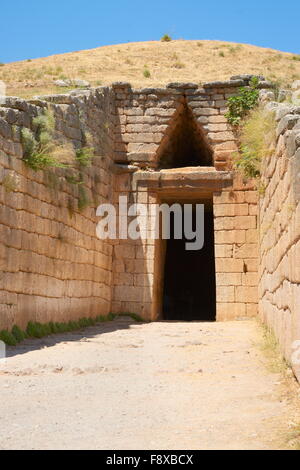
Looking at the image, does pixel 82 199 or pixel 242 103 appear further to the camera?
pixel 242 103

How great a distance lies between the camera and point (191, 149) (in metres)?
16.2

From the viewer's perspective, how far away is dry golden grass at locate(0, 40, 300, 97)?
16391mm

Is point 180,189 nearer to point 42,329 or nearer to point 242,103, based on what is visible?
point 242,103

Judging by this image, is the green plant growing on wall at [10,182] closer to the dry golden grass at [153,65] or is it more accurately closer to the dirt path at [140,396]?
the dirt path at [140,396]

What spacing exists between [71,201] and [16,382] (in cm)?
562

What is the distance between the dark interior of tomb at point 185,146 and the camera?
1527cm

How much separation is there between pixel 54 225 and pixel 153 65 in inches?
365

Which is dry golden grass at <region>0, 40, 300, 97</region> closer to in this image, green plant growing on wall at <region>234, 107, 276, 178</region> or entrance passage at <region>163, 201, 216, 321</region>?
green plant growing on wall at <region>234, 107, 276, 178</region>

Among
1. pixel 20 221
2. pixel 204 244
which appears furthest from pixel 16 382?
pixel 204 244

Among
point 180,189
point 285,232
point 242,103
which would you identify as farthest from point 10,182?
point 242,103

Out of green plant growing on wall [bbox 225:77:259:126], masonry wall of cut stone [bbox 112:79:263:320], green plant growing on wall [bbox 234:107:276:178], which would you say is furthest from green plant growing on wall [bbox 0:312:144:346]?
green plant growing on wall [bbox 225:77:259:126]

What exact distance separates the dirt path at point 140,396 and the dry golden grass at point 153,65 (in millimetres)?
7522

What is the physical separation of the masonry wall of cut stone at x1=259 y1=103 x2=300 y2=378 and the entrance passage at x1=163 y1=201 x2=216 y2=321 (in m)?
10.6

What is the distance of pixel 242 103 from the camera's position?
14.5 meters
